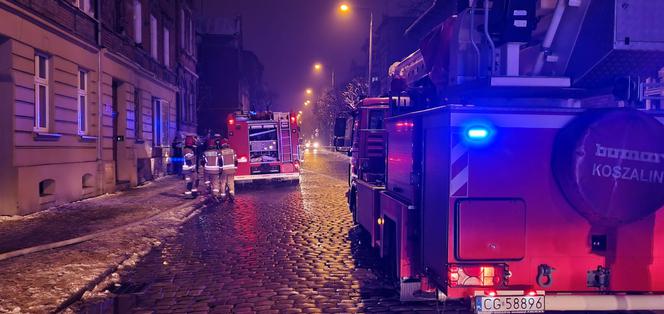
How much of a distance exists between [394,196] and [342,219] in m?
5.72

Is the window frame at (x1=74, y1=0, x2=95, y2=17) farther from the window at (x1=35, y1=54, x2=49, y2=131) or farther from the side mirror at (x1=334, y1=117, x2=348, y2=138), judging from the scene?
the side mirror at (x1=334, y1=117, x2=348, y2=138)

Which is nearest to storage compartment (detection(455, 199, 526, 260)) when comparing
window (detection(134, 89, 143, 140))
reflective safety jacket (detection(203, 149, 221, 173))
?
reflective safety jacket (detection(203, 149, 221, 173))

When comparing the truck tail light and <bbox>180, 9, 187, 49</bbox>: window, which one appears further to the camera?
<bbox>180, 9, 187, 49</bbox>: window

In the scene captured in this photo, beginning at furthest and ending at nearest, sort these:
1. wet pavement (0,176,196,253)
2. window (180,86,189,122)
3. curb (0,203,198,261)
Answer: window (180,86,189,122)
wet pavement (0,176,196,253)
curb (0,203,198,261)

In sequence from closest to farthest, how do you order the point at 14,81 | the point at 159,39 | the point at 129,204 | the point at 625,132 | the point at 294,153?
the point at 625,132
the point at 14,81
the point at 129,204
the point at 294,153
the point at 159,39

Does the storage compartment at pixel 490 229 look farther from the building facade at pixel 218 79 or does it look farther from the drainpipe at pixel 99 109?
the building facade at pixel 218 79

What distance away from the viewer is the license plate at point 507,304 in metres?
4.15

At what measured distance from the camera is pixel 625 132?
3.98m

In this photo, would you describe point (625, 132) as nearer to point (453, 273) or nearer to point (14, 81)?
point (453, 273)

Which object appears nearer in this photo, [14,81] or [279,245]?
[279,245]

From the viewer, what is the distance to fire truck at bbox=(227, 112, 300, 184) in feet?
62.4

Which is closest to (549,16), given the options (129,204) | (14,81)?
(14,81)

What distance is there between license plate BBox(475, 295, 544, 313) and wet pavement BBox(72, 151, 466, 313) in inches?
51.6

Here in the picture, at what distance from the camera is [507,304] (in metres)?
4.16
